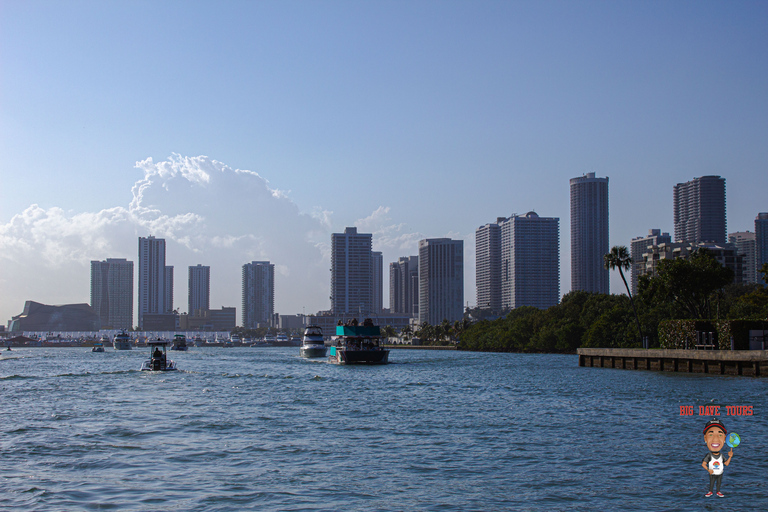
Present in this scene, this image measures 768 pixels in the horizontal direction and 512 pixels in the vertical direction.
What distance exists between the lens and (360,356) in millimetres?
102625

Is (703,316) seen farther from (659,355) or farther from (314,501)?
(314,501)

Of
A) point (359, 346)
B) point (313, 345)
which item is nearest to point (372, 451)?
point (359, 346)

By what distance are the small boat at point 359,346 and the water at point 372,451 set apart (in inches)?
1815

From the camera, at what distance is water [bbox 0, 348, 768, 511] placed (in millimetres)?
21688

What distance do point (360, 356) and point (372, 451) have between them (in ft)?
241

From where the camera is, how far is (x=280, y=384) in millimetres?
67438

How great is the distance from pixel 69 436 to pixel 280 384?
34311mm

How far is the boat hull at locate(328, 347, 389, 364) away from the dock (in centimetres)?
2826

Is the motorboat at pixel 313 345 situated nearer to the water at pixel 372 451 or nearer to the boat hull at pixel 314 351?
the boat hull at pixel 314 351

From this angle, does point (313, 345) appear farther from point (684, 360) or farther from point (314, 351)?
point (684, 360)

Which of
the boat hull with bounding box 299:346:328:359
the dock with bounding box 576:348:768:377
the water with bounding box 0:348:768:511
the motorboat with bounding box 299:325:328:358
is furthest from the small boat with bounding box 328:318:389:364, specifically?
the water with bounding box 0:348:768:511

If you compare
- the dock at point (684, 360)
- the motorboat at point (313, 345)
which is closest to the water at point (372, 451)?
the dock at point (684, 360)

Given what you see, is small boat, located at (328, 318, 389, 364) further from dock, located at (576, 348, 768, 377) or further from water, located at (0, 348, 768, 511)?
water, located at (0, 348, 768, 511)

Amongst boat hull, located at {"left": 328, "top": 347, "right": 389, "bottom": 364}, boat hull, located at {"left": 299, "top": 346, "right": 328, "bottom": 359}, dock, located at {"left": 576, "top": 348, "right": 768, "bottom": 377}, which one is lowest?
boat hull, located at {"left": 299, "top": 346, "right": 328, "bottom": 359}
